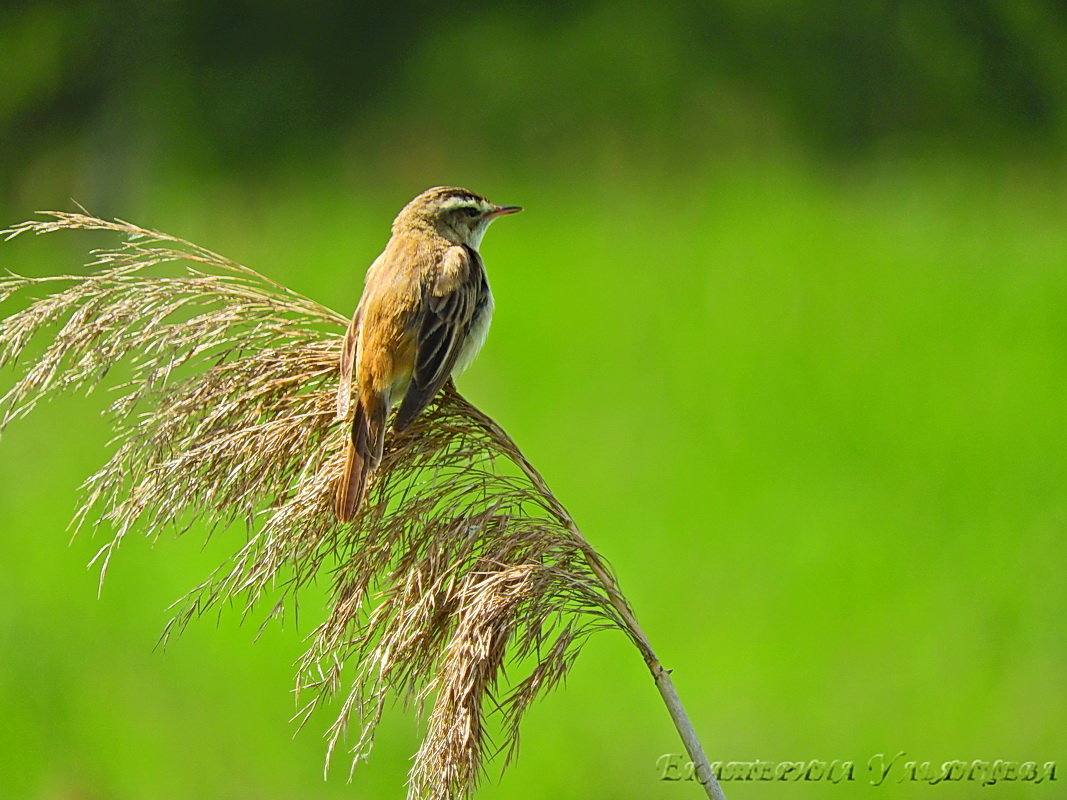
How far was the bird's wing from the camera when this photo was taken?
226 centimetres

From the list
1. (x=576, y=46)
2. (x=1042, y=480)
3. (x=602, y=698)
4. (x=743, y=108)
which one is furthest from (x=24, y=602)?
(x=1042, y=480)

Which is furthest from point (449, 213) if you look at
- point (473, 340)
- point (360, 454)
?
point (360, 454)

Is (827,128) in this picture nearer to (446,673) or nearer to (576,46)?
(576,46)

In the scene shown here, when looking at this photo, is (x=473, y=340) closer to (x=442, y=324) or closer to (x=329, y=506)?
(x=442, y=324)

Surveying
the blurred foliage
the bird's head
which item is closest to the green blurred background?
the blurred foliage

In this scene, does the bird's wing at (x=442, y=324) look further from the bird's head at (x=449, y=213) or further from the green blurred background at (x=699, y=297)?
the green blurred background at (x=699, y=297)

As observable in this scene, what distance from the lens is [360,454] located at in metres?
2.10

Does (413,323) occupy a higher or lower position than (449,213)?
lower

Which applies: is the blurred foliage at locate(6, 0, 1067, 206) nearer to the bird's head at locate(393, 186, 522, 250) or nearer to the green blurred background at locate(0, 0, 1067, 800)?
the green blurred background at locate(0, 0, 1067, 800)

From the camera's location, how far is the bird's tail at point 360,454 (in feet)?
6.69

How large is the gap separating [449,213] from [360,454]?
1.02 metres

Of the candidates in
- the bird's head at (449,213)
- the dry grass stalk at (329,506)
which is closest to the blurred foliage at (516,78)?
the bird's head at (449,213)

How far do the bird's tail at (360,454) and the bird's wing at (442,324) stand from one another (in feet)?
0.21

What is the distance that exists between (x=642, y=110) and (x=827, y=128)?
2.78ft
